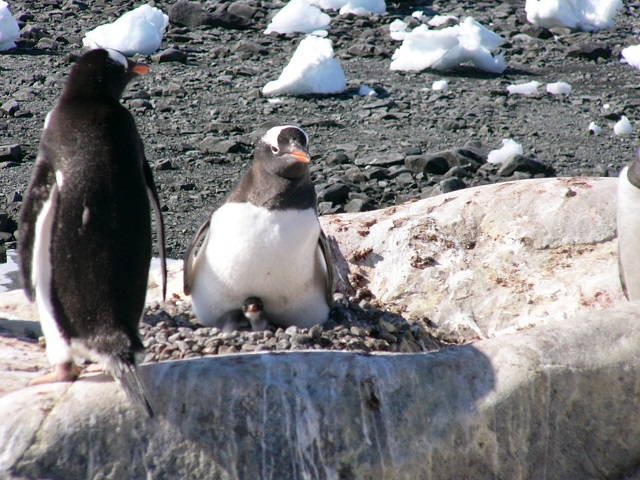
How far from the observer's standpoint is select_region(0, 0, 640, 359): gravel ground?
20.8 ft

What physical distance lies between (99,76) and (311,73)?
17.3ft

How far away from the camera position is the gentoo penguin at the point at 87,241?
2.46 metres

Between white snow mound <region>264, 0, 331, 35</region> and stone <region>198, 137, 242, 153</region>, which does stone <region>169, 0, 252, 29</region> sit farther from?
stone <region>198, 137, 242, 153</region>

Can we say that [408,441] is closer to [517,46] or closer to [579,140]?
[579,140]

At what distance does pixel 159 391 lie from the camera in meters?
2.38

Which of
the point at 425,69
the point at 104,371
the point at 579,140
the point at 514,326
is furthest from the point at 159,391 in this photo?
the point at 425,69

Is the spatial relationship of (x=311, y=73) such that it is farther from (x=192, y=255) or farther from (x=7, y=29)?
(x=192, y=255)

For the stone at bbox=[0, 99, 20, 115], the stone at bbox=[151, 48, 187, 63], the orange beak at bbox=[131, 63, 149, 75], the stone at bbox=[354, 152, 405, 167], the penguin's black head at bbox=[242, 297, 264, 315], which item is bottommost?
the stone at bbox=[354, 152, 405, 167]

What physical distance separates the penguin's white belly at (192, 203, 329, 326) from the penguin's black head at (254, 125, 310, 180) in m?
0.16

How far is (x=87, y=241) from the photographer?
96.8 inches

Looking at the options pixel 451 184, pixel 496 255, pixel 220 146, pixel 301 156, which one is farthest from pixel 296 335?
pixel 220 146

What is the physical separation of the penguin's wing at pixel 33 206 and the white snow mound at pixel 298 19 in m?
7.10

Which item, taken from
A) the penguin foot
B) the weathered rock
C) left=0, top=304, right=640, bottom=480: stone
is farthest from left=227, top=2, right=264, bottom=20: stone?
the penguin foot

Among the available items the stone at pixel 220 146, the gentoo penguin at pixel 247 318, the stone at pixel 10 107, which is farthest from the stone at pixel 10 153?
the gentoo penguin at pixel 247 318
